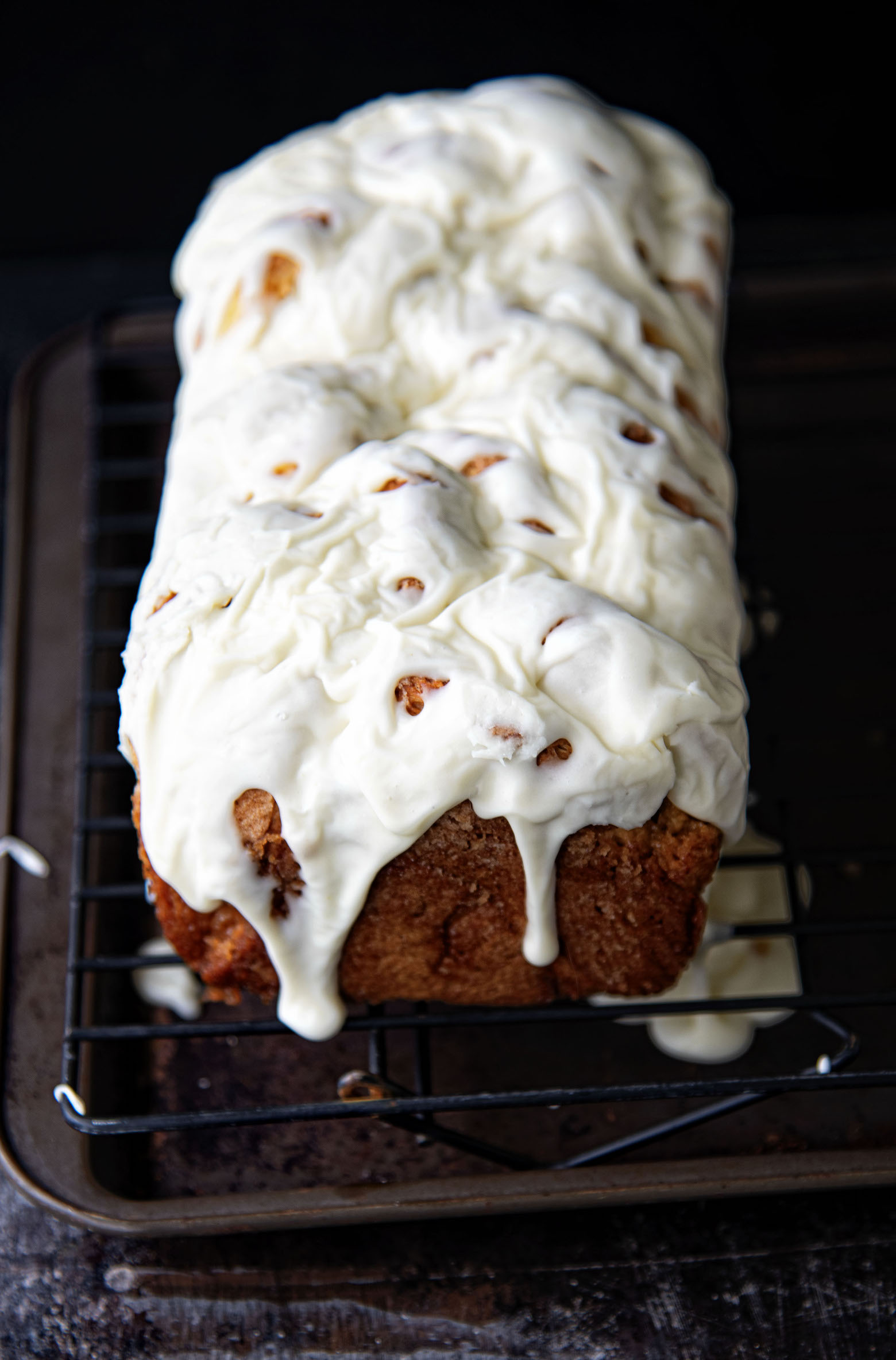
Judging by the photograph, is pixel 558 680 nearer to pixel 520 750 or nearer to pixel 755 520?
pixel 520 750

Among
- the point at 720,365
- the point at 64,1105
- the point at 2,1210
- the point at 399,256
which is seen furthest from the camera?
the point at 720,365

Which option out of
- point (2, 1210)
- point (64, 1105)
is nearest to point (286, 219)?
point (64, 1105)

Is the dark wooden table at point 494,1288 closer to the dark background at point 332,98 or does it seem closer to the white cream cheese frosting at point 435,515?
the white cream cheese frosting at point 435,515

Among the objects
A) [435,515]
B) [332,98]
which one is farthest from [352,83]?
[435,515]

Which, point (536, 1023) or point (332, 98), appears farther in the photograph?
point (332, 98)

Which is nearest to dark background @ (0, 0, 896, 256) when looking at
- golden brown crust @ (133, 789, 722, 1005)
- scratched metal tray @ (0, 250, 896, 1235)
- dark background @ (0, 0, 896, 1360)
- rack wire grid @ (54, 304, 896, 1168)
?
dark background @ (0, 0, 896, 1360)

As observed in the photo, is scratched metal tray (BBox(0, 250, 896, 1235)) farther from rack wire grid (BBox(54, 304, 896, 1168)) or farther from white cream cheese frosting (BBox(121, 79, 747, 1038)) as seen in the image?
white cream cheese frosting (BBox(121, 79, 747, 1038))

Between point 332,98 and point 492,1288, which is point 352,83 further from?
point 492,1288
